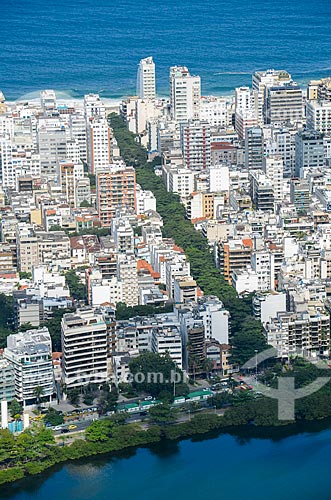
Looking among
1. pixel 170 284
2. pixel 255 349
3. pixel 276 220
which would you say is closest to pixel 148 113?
pixel 276 220

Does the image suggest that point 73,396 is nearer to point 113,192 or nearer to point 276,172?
point 113,192

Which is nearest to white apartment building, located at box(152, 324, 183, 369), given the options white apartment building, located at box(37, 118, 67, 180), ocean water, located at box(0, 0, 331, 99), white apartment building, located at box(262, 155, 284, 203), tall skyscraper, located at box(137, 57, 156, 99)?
white apartment building, located at box(262, 155, 284, 203)

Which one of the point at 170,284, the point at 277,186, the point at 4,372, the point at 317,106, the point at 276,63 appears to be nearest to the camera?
the point at 4,372

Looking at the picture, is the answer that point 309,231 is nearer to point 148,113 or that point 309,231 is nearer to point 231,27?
point 148,113

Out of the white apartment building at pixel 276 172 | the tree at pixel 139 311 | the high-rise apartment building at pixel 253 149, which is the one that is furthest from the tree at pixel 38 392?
the high-rise apartment building at pixel 253 149

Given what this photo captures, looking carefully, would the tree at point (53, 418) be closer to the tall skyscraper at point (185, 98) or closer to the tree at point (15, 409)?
the tree at point (15, 409)

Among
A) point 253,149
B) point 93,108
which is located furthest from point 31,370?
point 93,108
